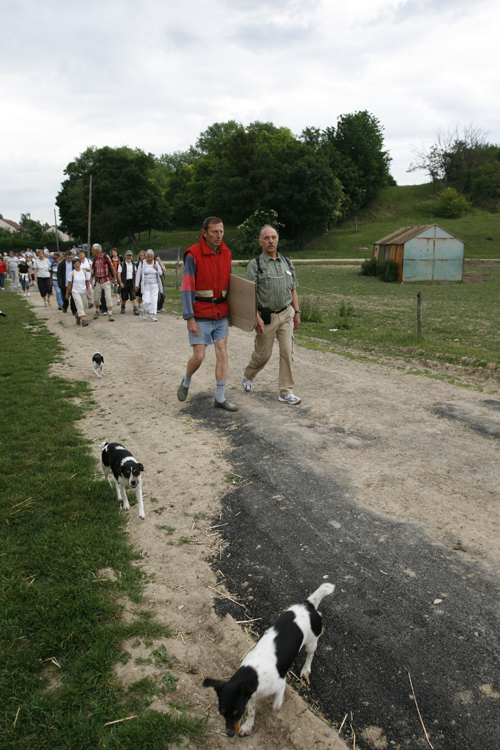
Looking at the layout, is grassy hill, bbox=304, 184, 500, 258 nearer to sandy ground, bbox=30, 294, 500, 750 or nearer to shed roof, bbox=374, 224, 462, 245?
shed roof, bbox=374, 224, 462, 245

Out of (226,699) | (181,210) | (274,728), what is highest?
(181,210)

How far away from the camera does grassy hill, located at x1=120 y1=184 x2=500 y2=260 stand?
2010 inches

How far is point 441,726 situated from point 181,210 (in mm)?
84027

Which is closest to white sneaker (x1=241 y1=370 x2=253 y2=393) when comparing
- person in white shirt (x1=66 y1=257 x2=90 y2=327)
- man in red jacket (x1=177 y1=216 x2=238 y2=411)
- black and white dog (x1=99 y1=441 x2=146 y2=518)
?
man in red jacket (x1=177 y1=216 x2=238 y2=411)

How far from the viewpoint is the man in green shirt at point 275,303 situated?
21.8 feet

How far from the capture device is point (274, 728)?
241cm

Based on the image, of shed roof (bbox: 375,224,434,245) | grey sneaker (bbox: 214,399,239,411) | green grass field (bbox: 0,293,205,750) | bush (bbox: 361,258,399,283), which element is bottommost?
green grass field (bbox: 0,293,205,750)

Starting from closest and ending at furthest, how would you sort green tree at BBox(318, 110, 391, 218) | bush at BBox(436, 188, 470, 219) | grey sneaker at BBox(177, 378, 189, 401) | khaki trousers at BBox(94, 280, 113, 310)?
grey sneaker at BBox(177, 378, 189, 401), khaki trousers at BBox(94, 280, 113, 310), bush at BBox(436, 188, 470, 219), green tree at BBox(318, 110, 391, 218)

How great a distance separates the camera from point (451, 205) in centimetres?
6506

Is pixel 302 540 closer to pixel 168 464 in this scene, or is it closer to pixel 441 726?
pixel 441 726

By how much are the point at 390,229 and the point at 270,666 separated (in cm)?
6492

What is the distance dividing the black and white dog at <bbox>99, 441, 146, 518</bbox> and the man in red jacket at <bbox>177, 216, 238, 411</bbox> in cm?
220

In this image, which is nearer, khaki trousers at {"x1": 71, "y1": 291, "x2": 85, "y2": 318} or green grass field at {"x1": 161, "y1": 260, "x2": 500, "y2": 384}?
green grass field at {"x1": 161, "y1": 260, "x2": 500, "y2": 384}

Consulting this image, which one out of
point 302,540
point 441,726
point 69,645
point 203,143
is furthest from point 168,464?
point 203,143
